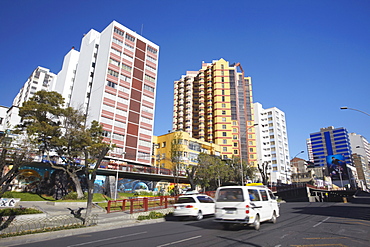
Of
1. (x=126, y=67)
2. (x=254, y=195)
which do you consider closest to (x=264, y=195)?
(x=254, y=195)

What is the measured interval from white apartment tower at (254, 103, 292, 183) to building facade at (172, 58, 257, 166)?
1267cm

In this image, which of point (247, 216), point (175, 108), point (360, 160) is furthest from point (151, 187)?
point (360, 160)

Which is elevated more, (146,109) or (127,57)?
(127,57)

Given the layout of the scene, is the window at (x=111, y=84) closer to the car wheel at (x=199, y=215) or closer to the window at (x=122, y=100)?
the window at (x=122, y=100)

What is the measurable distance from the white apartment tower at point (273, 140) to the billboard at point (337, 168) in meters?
22.1

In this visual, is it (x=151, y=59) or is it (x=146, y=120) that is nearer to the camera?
(x=146, y=120)

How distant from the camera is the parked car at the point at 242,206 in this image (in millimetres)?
10455

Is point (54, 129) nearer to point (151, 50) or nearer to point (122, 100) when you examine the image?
point (122, 100)

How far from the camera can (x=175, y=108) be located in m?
101

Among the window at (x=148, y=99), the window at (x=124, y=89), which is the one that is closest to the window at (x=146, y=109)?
the window at (x=148, y=99)

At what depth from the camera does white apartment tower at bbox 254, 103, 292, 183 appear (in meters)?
94.9

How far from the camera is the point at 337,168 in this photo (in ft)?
349

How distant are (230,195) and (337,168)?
116 metres

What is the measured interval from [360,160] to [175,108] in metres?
113
